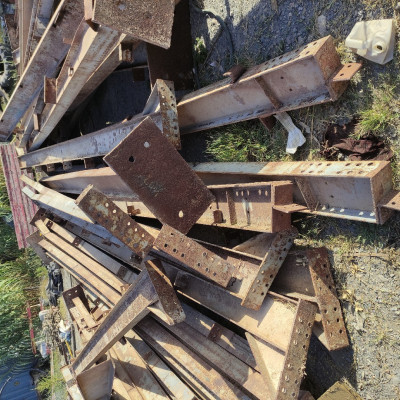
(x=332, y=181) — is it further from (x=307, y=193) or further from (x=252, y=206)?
(x=252, y=206)

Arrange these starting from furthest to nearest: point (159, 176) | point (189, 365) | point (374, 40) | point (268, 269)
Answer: point (189, 365), point (268, 269), point (159, 176), point (374, 40)

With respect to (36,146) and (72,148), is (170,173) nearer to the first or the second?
(72,148)

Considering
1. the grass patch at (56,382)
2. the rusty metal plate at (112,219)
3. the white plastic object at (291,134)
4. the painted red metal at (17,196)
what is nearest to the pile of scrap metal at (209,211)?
the rusty metal plate at (112,219)

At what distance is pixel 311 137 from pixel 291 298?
1.33 m

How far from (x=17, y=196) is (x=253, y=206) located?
21.9ft

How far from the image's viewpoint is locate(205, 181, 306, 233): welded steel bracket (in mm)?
2916

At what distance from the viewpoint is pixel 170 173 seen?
3.10 m

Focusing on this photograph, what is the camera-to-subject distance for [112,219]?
9.29 feet

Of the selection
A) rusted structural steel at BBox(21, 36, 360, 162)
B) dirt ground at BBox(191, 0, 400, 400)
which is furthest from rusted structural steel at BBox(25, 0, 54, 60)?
dirt ground at BBox(191, 0, 400, 400)

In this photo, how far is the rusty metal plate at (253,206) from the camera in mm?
2928

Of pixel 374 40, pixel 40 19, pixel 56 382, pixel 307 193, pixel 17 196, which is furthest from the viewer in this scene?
pixel 56 382

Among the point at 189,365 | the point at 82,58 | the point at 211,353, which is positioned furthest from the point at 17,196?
the point at 211,353

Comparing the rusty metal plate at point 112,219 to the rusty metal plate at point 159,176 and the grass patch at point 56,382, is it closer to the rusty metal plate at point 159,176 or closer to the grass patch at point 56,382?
the rusty metal plate at point 159,176

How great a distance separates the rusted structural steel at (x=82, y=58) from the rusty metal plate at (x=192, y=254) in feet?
5.89
